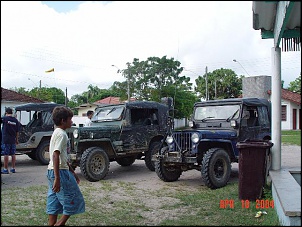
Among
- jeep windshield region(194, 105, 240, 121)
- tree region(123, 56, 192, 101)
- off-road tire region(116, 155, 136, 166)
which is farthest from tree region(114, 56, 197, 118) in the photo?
jeep windshield region(194, 105, 240, 121)

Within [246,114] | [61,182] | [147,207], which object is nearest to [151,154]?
[246,114]

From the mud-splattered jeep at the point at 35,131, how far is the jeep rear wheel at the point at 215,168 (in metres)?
5.81

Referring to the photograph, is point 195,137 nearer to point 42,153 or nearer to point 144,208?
point 144,208

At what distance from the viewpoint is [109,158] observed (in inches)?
371

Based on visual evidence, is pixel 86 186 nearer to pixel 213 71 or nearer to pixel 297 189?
pixel 297 189

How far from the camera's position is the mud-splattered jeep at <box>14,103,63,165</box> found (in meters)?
11.3

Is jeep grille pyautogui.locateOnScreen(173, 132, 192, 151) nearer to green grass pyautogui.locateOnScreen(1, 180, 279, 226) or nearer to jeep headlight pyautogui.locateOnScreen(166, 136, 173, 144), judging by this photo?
jeep headlight pyautogui.locateOnScreen(166, 136, 173, 144)

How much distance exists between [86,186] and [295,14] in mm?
5284

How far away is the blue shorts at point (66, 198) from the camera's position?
4.05m

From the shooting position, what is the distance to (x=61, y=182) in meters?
4.11

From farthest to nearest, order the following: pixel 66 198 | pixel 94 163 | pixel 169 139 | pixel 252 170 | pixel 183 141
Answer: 1. pixel 94 163
2. pixel 169 139
3. pixel 183 141
4. pixel 252 170
5. pixel 66 198

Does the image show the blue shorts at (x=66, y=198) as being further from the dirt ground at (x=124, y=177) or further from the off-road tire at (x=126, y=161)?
the off-road tire at (x=126, y=161)

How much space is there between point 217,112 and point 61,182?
5.39 m
